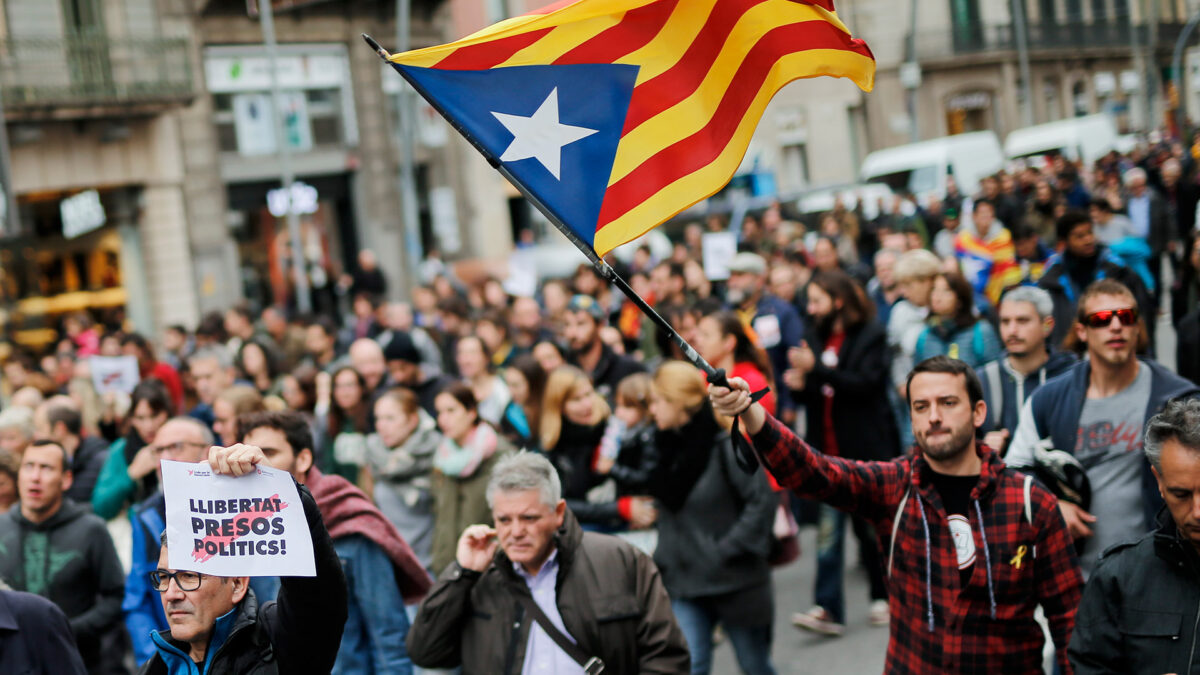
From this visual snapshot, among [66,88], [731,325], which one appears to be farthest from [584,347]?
[66,88]

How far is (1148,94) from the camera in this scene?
1235 inches

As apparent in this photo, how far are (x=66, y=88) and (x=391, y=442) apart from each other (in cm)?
1737

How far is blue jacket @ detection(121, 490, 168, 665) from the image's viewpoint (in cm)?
523

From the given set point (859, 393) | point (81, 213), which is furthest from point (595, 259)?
point (81, 213)

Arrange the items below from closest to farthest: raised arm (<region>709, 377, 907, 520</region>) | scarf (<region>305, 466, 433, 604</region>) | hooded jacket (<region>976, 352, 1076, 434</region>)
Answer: raised arm (<region>709, 377, 907, 520</region>) → scarf (<region>305, 466, 433, 604</region>) → hooded jacket (<region>976, 352, 1076, 434</region>)

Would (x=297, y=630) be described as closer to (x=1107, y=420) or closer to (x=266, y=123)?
(x=1107, y=420)

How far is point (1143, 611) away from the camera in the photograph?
10.1 feet

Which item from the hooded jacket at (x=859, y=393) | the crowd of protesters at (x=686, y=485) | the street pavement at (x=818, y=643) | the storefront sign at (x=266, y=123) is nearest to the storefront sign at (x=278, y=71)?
the storefront sign at (x=266, y=123)

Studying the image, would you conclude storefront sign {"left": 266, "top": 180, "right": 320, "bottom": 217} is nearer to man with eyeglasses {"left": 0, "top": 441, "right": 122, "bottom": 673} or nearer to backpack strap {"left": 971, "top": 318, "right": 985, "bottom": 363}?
backpack strap {"left": 971, "top": 318, "right": 985, "bottom": 363}

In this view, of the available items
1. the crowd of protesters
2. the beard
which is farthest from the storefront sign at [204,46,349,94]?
the beard

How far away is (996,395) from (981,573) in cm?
193

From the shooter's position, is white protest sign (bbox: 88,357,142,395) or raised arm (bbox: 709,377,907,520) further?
white protest sign (bbox: 88,357,142,395)

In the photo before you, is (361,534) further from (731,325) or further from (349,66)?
(349,66)

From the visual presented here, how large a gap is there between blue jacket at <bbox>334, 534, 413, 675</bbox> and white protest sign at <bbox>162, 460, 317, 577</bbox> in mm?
1872
